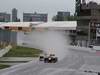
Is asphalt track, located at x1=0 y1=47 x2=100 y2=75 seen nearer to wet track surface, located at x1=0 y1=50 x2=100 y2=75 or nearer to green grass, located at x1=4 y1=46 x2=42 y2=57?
wet track surface, located at x1=0 y1=50 x2=100 y2=75

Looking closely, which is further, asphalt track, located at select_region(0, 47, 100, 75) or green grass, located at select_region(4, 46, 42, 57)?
green grass, located at select_region(4, 46, 42, 57)

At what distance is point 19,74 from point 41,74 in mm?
2230

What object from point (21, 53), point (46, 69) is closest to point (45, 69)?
point (46, 69)

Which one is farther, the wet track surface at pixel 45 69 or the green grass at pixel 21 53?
the green grass at pixel 21 53

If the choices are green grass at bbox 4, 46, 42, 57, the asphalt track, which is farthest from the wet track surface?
green grass at bbox 4, 46, 42, 57

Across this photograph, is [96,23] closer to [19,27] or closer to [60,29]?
[60,29]

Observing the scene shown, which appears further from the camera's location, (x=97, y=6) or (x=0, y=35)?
(x=0, y=35)

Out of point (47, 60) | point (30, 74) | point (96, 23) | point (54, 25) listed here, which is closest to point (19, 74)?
point (30, 74)

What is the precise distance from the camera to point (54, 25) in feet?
551

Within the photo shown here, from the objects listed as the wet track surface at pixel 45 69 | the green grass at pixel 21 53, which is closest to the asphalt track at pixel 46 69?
the wet track surface at pixel 45 69

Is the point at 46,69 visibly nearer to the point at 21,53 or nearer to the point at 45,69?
the point at 45,69

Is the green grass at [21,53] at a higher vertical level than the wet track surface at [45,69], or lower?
lower

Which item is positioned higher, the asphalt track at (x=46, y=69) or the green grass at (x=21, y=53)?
the asphalt track at (x=46, y=69)

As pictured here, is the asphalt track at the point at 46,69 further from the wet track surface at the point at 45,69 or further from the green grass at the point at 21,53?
the green grass at the point at 21,53
